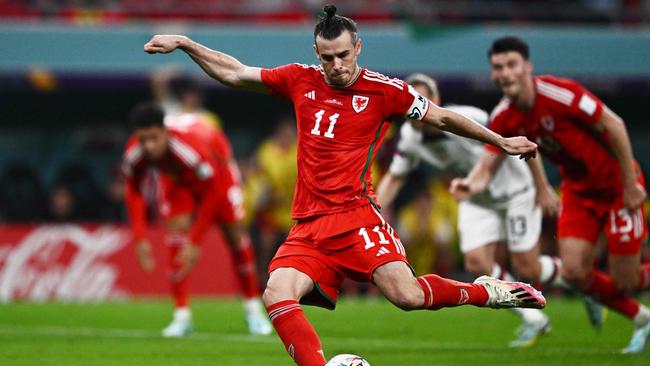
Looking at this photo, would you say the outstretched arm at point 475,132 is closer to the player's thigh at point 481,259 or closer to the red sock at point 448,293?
the red sock at point 448,293

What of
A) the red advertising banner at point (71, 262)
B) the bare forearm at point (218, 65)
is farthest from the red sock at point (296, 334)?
the red advertising banner at point (71, 262)

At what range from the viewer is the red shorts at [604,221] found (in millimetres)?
9281

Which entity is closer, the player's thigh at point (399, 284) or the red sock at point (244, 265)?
the player's thigh at point (399, 284)

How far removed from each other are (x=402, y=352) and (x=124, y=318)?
185 inches

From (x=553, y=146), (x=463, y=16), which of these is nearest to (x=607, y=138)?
(x=553, y=146)

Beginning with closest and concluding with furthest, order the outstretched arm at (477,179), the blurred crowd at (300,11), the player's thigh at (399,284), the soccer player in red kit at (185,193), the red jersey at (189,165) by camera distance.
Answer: the player's thigh at (399,284) → the outstretched arm at (477,179) → the soccer player in red kit at (185,193) → the red jersey at (189,165) → the blurred crowd at (300,11)

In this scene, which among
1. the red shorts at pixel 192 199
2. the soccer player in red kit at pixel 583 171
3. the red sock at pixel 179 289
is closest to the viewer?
the soccer player in red kit at pixel 583 171

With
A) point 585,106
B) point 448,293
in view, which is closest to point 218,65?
point 448,293

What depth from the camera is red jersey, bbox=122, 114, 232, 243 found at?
11352mm

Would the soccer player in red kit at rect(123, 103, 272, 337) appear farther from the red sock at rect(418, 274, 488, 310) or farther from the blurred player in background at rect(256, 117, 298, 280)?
the blurred player in background at rect(256, 117, 298, 280)

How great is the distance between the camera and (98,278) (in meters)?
16.5

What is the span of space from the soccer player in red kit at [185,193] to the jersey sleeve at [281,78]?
3734mm

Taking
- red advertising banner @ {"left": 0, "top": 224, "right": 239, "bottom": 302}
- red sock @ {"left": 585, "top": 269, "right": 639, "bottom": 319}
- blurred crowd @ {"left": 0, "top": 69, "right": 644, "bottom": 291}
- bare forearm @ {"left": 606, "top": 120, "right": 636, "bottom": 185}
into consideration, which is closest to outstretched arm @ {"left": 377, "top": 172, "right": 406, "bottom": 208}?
red sock @ {"left": 585, "top": 269, "right": 639, "bottom": 319}

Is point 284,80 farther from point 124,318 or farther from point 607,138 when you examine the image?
point 124,318
